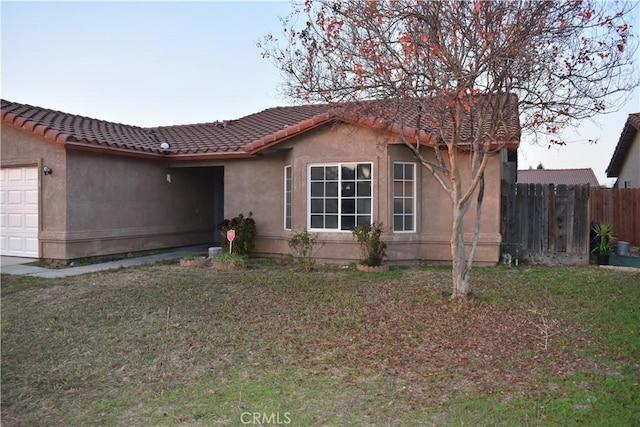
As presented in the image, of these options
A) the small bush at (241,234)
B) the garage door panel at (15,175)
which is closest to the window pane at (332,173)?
the small bush at (241,234)

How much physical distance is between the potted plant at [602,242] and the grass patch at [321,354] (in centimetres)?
248

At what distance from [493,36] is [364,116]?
262cm

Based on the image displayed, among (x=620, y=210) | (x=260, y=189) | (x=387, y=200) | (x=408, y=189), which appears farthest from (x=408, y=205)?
(x=620, y=210)

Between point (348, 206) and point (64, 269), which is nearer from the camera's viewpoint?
point (64, 269)

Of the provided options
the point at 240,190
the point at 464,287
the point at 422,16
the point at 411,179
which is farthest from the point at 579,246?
the point at 240,190

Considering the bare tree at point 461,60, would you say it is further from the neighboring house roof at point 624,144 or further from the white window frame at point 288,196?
the neighboring house roof at point 624,144

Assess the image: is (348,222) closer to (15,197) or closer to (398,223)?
(398,223)

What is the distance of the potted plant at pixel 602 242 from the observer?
462 inches

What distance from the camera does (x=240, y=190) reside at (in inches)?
555

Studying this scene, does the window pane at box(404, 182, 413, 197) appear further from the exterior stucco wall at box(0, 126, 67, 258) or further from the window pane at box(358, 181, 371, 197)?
the exterior stucco wall at box(0, 126, 67, 258)

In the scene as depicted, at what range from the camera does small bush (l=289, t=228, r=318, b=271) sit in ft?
37.3

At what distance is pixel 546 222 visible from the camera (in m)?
12.0

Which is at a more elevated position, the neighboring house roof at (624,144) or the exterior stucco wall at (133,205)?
the neighboring house roof at (624,144)

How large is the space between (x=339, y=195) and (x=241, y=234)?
2919 mm
